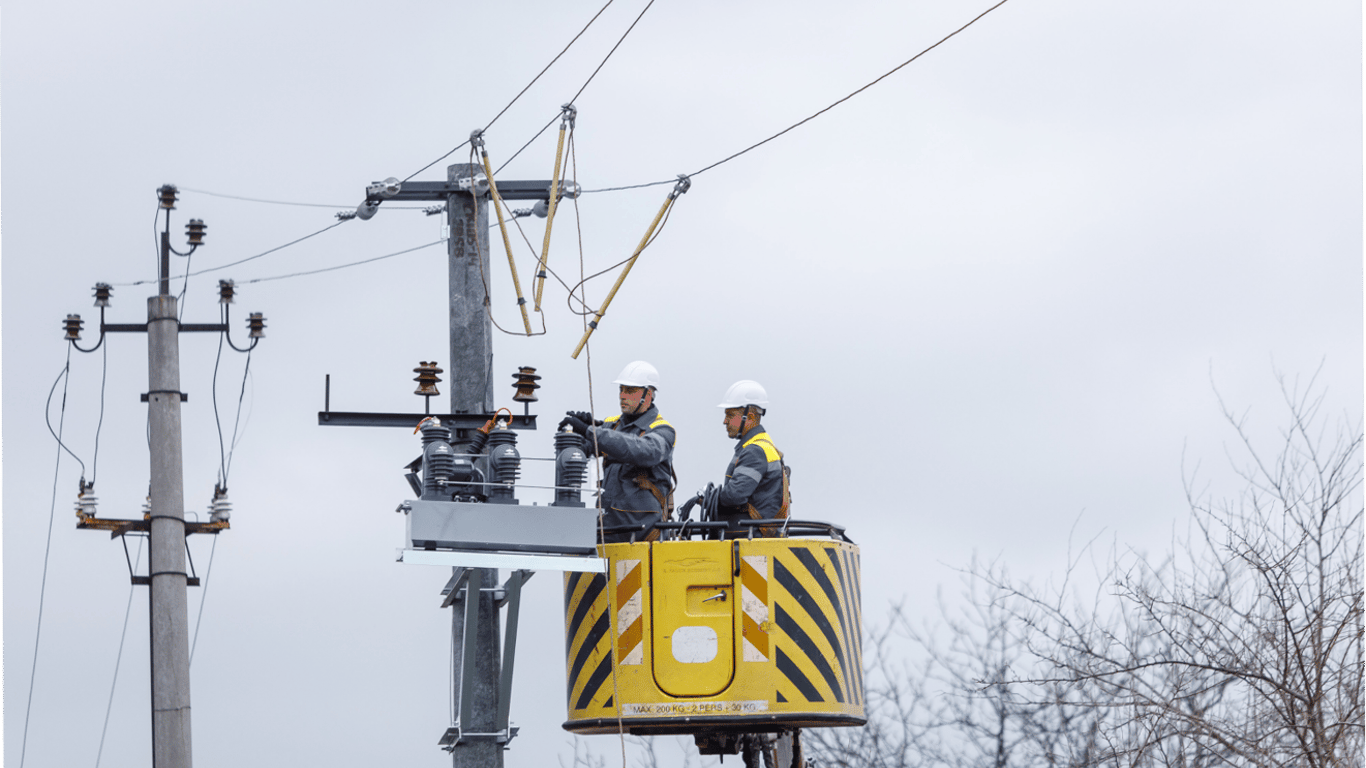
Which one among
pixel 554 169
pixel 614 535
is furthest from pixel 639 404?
pixel 554 169

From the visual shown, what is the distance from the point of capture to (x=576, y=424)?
11.2 m

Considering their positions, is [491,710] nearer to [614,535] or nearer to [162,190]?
[614,535]

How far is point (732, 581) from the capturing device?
440 inches

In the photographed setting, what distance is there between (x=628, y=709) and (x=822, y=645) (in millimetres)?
1209

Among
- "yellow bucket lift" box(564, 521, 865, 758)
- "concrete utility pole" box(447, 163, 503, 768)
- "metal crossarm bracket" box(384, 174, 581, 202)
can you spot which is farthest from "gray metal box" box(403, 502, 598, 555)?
"metal crossarm bracket" box(384, 174, 581, 202)

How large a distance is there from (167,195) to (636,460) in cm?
1137

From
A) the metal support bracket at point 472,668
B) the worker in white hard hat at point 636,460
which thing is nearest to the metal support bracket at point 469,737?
the metal support bracket at point 472,668

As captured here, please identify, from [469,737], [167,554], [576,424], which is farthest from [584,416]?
[167,554]

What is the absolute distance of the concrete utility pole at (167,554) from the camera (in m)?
19.0

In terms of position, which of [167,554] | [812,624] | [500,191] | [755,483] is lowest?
[812,624]

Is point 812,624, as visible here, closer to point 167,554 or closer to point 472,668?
point 472,668

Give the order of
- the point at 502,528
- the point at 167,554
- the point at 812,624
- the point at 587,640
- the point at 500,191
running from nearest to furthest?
the point at 502,528 → the point at 812,624 → the point at 587,640 → the point at 500,191 → the point at 167,554

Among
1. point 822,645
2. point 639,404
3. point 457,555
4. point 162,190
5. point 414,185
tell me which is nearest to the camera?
point 457,555

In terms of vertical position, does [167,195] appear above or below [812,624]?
above
